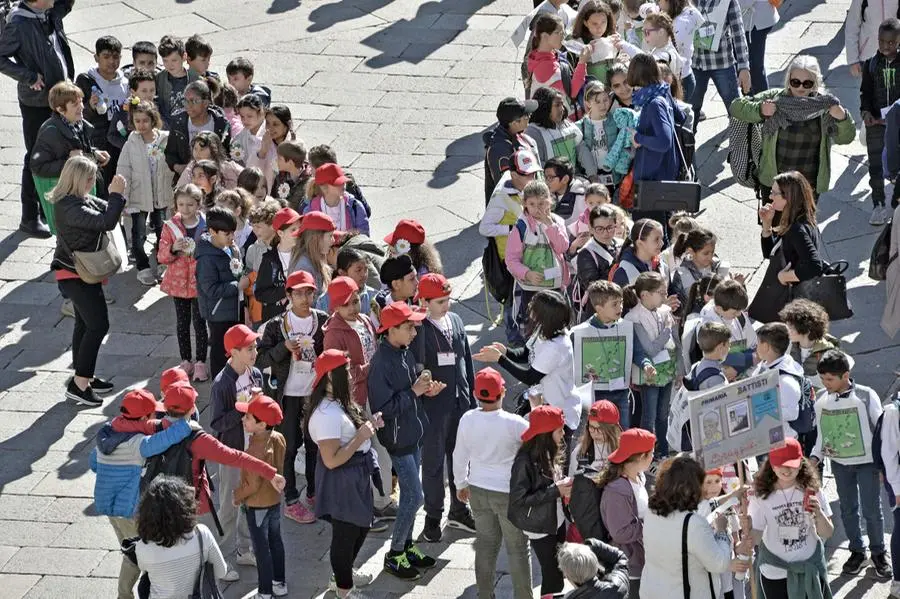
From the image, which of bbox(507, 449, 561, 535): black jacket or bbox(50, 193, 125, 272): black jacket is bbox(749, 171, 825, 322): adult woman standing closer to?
bbox(507, 449, 561, 535): black jacket

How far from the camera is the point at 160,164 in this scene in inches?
538

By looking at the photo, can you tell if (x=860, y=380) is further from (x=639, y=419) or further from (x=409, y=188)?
(x=409, y=188)

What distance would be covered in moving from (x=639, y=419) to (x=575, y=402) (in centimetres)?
110

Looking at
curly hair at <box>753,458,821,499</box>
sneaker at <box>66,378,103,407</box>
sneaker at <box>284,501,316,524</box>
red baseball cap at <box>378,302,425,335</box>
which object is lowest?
sneaker at <box>284,501,316,524</box>

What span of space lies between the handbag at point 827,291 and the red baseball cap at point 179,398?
15.1ft

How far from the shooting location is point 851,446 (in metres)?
9.79

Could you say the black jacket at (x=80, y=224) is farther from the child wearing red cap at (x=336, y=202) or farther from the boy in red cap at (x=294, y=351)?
the boy in red cap at (x=294, y=351)

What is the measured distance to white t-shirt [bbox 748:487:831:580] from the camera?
28.8 ft

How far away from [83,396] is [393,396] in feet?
11.1

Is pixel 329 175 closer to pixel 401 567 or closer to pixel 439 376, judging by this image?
pixel 439 376

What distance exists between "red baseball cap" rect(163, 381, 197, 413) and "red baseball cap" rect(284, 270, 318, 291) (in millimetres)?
1383

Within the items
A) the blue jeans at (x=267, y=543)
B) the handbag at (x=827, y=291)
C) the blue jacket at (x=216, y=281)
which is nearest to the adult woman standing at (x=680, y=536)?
the blue jeans at (x=267, y=543)

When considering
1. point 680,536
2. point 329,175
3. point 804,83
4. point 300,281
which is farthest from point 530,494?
point 804,83

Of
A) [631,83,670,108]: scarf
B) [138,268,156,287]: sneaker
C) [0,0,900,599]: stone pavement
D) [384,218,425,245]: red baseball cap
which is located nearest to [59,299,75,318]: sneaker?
[0,0,900,599]: stone pavement
